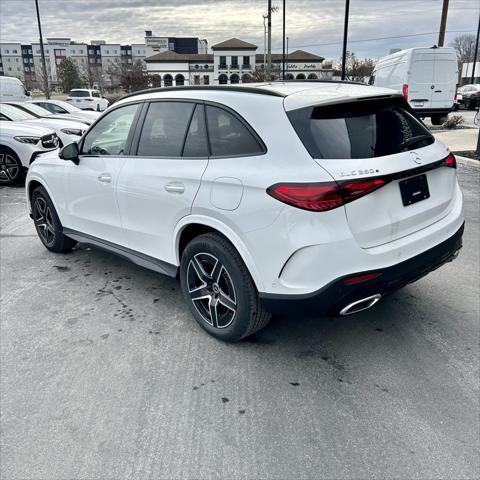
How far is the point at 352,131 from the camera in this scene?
2.78 m

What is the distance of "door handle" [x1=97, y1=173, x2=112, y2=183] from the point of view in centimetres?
393

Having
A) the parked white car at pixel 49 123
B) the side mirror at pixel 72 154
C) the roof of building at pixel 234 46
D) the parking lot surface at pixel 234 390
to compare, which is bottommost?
the parking lot surface at pixel 234 390

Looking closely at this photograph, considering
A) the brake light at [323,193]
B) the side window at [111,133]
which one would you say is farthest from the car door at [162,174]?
the brake light at [323,193]

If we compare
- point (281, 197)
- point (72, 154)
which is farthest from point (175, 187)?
point (72, 154)

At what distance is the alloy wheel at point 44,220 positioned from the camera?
16.9ft

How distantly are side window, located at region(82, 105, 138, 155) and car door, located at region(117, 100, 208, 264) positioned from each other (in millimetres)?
217

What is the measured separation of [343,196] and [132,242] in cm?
201

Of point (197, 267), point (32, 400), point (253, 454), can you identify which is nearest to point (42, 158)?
point (197, 267)

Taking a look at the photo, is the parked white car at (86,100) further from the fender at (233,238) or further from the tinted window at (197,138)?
the fender at (233,238)

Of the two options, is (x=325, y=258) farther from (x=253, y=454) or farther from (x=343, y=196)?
(x=253, y=454)

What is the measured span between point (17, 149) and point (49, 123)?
2.72 m

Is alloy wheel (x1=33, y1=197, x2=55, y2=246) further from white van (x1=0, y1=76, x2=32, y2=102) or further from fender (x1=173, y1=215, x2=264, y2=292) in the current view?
white van (x1=0, y1=76, x2=32, y2=102)

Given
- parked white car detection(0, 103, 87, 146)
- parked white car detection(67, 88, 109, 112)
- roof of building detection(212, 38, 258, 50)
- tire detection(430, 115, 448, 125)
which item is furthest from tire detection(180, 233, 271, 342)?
roof of building detection(212, 38, 258, 50)

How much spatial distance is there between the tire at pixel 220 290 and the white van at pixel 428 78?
54.0 ft
